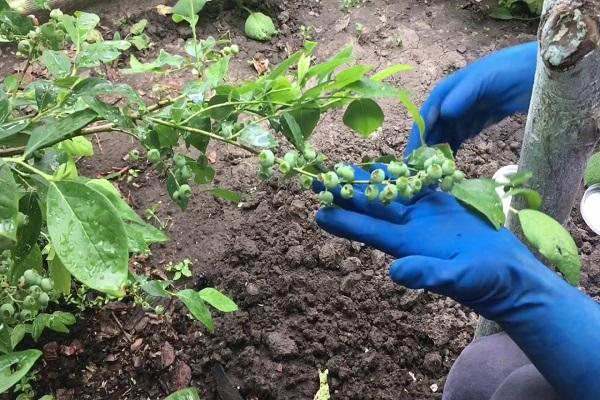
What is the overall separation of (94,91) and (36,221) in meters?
0.18

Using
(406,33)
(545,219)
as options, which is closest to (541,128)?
(545,219)

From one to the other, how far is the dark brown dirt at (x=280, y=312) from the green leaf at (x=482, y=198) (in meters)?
0.68

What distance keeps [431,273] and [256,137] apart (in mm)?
300

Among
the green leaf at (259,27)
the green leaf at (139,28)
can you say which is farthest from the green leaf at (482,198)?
the green leaf at (139,28)

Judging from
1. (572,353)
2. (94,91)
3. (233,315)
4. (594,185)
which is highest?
(94,91)

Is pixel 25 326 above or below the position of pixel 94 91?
below

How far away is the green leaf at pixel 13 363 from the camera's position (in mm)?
804

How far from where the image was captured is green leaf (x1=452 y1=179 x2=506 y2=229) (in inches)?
30.9

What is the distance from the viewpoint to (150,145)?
2.93ft

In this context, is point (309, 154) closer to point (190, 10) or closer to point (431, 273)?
point (431, 273)

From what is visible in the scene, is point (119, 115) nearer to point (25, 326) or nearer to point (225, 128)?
point (225, 128)

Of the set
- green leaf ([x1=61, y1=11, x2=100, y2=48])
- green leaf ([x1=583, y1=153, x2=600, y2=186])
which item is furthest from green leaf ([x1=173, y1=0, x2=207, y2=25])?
green leaf ([x1=583, y1=153, x2=600, y2=186])

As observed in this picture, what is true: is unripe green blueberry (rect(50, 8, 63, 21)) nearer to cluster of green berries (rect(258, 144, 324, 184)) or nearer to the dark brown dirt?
cluster of green berries (rect(258, 144, 324, 184))

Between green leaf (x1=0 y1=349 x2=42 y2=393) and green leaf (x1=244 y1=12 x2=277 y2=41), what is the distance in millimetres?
1511
